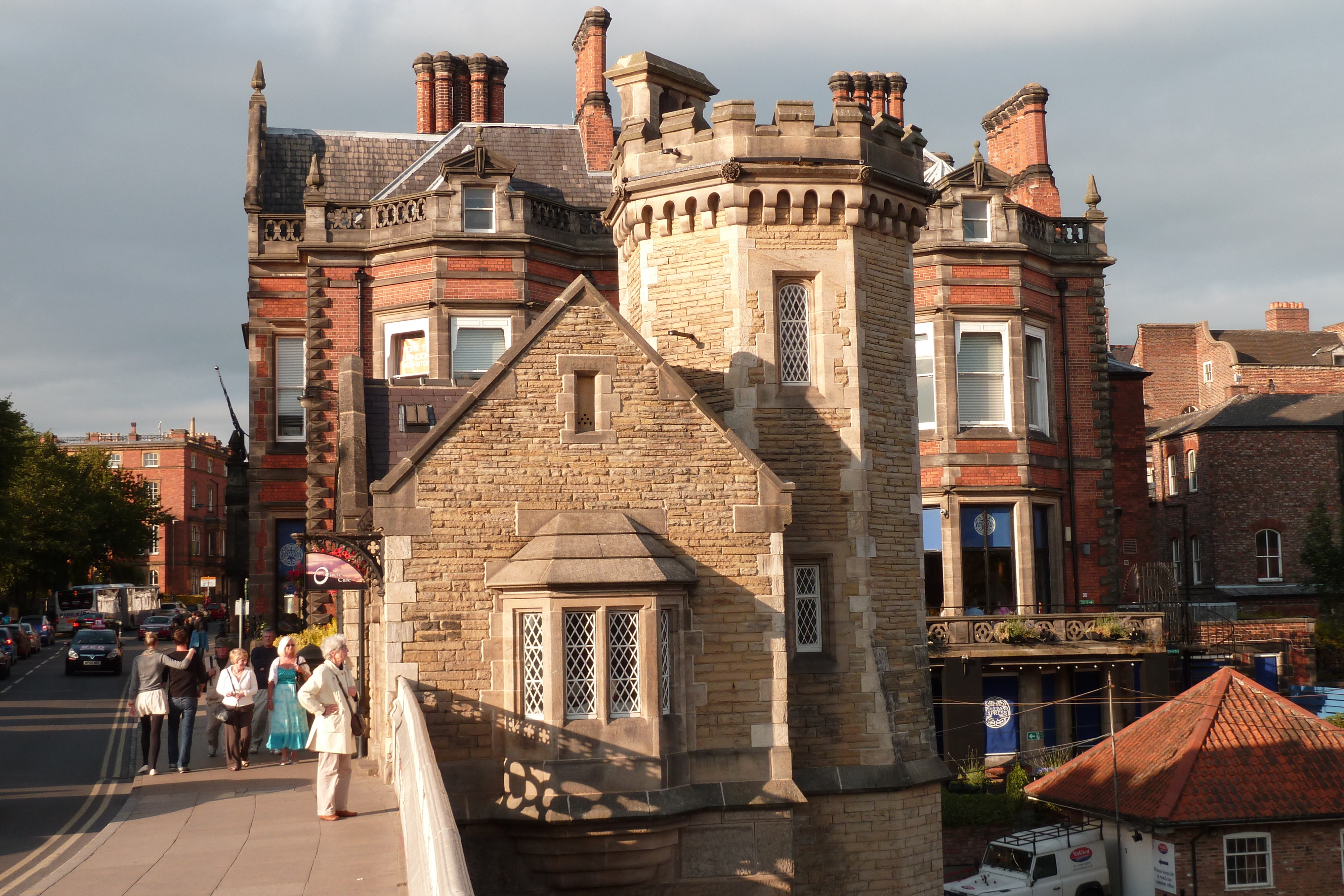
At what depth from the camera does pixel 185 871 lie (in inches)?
455

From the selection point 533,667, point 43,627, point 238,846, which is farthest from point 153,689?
point 43,627

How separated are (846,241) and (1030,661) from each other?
12698 mm

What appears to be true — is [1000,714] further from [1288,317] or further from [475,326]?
[1288,317]

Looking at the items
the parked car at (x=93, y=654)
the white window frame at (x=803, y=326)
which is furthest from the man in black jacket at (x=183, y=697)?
the parked car at (x=93, y=654)

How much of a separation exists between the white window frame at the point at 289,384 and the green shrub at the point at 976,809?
597 inches

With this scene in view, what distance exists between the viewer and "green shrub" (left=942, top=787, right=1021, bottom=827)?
26.6 metres

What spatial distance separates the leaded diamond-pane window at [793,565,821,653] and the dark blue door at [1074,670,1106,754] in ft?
43.0

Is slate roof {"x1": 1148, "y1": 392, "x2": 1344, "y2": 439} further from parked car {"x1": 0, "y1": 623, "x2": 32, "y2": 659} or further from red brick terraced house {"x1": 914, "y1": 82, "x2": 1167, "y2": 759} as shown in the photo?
parked car {"x1": 0, "y1": 623, "x2": 32, "y2": 659}

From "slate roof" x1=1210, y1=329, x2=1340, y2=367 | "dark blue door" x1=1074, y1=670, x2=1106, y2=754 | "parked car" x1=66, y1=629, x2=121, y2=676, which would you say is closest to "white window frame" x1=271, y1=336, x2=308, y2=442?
"dark blue door" x1=1074, y1=670, x2=1106, y2=754

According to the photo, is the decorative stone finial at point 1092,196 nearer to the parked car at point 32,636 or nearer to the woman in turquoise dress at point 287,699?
the woman in turquoise dress at point 287,699

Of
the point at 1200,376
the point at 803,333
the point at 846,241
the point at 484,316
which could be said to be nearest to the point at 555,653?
the point at 803,333

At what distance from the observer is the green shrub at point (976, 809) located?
2656 cm

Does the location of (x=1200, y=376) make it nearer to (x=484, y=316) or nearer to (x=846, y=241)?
(x=484, y=316)

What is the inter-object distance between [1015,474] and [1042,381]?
241 cm
